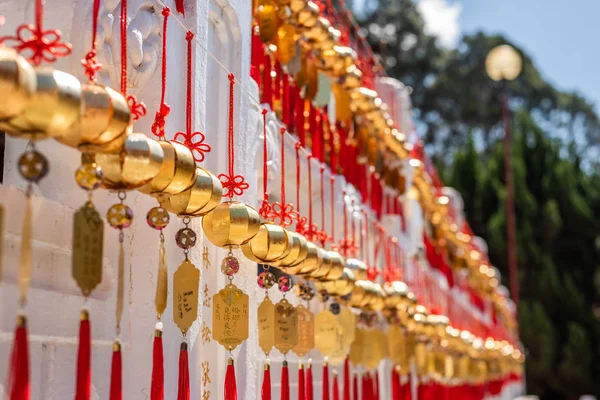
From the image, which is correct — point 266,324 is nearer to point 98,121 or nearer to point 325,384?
point 325,384

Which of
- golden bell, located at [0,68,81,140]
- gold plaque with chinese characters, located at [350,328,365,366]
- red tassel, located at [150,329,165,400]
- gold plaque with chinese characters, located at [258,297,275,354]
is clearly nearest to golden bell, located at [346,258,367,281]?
gold plaque with chinese characters, located at [350,328,365,366]

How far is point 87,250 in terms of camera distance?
1.45 meters

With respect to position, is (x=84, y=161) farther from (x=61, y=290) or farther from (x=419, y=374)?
(x=419, y=374)

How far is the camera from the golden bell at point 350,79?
3811 mm

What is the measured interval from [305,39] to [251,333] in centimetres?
129

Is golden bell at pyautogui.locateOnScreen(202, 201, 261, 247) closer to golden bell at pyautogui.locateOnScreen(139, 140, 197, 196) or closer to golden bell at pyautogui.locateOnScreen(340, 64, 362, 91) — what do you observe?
golden bell at pyautogui.locateOnScreen(139, 140, 197, 196)

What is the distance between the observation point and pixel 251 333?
2.75 meters

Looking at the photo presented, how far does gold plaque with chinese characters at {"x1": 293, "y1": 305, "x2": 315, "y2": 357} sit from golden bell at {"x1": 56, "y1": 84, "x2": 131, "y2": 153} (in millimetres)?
1242

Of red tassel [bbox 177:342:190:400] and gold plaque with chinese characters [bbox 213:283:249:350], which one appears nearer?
red tassel [bbox 177:342:190:400]

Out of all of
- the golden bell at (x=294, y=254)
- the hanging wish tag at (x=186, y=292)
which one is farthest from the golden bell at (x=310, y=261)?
the hanging wish tag at (x=186, y=292)

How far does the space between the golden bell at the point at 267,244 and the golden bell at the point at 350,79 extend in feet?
5.34

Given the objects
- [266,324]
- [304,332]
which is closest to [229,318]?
[266,324]

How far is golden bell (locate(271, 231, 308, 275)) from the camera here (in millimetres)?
2387

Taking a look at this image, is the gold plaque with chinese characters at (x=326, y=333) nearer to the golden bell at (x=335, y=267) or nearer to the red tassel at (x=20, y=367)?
the golden bell at (x=335, y=267)
